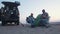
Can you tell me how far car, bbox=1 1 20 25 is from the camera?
22547mm

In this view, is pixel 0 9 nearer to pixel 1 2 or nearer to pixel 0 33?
pixel 1 2

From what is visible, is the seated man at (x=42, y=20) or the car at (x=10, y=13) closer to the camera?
the seated man at (x=42, y=20)

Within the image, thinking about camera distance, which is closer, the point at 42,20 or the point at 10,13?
the point at 42,20

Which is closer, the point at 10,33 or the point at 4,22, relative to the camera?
the point at 10,33

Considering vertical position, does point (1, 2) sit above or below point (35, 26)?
above

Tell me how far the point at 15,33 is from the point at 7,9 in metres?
9.40

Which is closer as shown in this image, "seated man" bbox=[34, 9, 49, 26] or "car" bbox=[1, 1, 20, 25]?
"seated man" bbox=[34, 9, 49, 26]

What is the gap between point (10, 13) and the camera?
23109 millimetres

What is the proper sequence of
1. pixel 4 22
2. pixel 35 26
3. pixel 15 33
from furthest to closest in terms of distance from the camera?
pixel 4 22, pixel 35 26, pixel 15 33

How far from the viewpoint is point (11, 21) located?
74.4 feet

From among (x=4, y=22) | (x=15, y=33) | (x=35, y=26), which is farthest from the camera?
(x=4, y=22)

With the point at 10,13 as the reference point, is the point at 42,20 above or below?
below

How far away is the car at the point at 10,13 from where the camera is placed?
22547mm

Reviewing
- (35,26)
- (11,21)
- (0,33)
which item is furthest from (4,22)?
(0,33)
